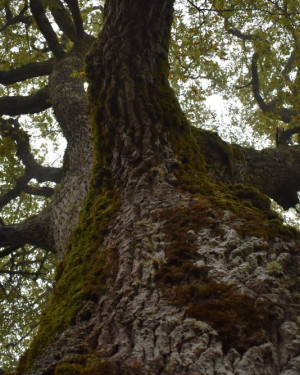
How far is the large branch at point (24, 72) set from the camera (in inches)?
363

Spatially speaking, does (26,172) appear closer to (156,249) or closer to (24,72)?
(24,72)

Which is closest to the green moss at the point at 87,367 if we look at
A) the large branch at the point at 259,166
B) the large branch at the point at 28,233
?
the large branch at the point at 259,166

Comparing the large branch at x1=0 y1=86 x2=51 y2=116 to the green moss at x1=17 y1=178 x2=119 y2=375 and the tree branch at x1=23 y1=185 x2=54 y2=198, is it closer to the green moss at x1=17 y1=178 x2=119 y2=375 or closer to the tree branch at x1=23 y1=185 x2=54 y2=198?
the tree branch at x1=23 y1=185 x2=54 y2=198

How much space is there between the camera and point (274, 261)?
7.04 feet

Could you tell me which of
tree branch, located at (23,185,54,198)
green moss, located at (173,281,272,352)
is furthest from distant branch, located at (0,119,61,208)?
green moss, located at (173,281,272,352)

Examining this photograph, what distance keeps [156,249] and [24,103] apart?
289 inches

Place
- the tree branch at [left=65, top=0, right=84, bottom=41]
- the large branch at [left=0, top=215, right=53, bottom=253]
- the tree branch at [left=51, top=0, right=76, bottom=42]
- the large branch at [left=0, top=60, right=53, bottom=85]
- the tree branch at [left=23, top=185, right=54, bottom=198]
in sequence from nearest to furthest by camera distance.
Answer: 1. the large branch at [left=0, top=215, right=53, bottom=253]
2. the tree branch at [left=65, top=0, right=84, bottom=41]
3. the large branch at [left=0, top=60, right=53, bottom=85]
4. the tree branch at [left=51, top=0, right=76, bottom=42]
5. the tree branch at [left=23, top=185, right=54, bottom=198]

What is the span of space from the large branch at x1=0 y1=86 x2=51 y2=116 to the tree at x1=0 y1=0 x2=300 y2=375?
13.3ft

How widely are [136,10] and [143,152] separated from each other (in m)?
1.53

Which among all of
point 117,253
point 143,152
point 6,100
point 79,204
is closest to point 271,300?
point 117,253

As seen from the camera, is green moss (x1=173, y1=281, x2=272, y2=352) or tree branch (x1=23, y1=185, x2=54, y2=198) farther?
tree branch (x1=23, y1=185, x2=54, y2=198)

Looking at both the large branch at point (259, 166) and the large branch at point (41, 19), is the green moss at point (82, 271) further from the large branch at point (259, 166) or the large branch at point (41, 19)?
the large branch at point (41, 19)

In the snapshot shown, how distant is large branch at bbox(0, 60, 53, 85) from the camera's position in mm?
9222

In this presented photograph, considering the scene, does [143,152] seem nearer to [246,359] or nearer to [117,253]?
[117,253]
